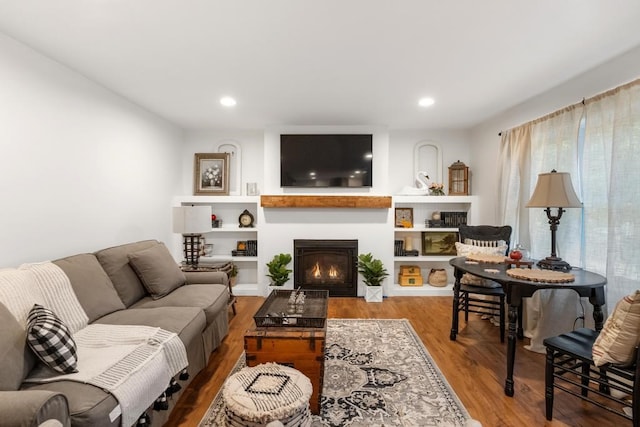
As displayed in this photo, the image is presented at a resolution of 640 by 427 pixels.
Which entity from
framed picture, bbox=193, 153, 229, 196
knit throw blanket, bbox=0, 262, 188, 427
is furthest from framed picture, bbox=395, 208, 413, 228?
knit throw blanket, bbox=0, 262, 188, 427

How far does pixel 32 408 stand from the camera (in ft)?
3.73

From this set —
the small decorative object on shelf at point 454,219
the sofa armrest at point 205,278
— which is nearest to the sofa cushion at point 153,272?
the sofa armrest at point 205,278

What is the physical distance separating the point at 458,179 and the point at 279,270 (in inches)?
117

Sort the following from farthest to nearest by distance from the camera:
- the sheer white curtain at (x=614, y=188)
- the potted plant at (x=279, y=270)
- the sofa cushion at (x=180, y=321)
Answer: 1. the potted plant at (x=279, y=270)
2. the sheer white curtain at (x=614, y=188)
3. the sofa cushion at (x=180, y=321)

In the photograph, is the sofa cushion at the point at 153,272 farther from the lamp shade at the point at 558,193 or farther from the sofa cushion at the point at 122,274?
the lamp shade at the point at 558,193

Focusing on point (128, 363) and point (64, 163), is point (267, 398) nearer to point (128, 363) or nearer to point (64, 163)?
point (128, 363)

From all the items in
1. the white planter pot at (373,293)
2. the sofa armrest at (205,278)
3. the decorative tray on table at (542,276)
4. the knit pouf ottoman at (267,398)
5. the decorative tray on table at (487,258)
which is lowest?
the white planter pot at (373,293)

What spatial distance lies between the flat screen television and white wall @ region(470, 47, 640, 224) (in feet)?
5.08

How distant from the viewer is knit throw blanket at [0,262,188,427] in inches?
58.2

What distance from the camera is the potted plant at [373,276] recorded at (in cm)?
430

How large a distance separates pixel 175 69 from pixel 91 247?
1.77m

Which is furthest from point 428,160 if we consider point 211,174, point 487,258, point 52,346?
point 52,346

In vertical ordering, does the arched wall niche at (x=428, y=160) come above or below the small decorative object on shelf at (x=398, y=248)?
above

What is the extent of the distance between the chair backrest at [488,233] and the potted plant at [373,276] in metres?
1.20
